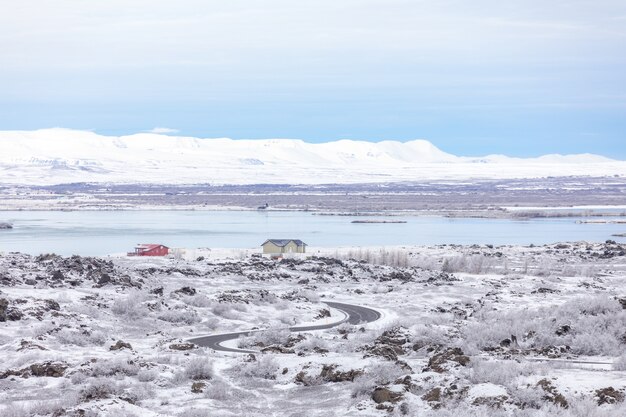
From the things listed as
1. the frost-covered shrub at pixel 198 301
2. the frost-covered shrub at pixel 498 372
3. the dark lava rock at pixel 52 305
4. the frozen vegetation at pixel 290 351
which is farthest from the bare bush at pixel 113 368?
the frost-covered shrub at pixel 198 301

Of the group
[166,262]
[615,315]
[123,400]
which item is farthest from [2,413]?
[166,262]

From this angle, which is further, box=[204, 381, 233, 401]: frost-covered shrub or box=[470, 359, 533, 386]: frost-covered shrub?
box=[204, 381, 233, 401]: frost-covered shrub

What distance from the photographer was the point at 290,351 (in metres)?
21.4

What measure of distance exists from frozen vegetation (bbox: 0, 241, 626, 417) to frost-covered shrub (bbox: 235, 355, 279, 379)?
3 cm

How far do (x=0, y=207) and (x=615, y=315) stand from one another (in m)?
143

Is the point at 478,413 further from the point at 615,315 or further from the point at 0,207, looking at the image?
the point at 0,207

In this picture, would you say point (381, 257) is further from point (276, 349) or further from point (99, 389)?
point (99, 389)

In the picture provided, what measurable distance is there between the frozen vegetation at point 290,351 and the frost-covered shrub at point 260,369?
3 centimetres

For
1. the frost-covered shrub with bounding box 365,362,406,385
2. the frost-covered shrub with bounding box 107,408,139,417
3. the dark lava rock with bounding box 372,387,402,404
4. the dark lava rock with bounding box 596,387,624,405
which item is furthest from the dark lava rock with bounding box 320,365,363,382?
the dark lava rock with bounding box 596,387,624,405

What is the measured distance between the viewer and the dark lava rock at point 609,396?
1426 centimetres

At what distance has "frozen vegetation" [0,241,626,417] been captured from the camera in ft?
50.4

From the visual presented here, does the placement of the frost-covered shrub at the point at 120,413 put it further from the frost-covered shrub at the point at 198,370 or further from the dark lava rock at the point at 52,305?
the dark lava rock at the point at 52,305

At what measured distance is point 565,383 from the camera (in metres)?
15.3

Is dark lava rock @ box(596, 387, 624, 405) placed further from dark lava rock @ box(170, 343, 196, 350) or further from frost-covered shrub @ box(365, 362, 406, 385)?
dark lava rock @ box(170, 343, 196, 350)
